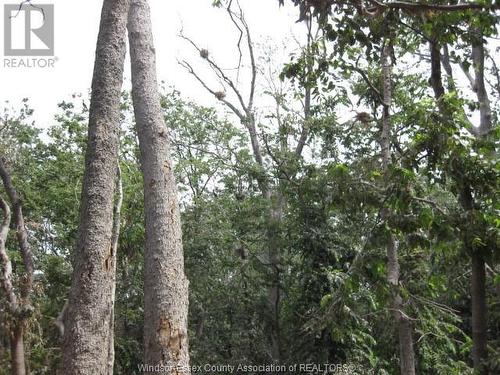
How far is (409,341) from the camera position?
21.9 feet

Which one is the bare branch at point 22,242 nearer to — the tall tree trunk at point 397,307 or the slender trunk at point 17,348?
the slender trunk at point 17,348

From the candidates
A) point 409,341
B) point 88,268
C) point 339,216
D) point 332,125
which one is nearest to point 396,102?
point 332,125

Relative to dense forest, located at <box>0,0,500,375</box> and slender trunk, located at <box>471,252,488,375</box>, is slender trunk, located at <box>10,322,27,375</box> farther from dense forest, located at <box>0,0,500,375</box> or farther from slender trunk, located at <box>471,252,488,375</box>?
slender trunk, located at <box>471,252,488,375</box>

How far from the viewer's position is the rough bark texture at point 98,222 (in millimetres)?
2881

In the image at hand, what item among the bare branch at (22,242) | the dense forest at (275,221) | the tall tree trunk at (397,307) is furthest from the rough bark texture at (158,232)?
the bare branch at (22,242)

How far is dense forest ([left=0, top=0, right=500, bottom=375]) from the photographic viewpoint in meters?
3.54

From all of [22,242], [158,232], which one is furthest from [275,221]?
[158,232]

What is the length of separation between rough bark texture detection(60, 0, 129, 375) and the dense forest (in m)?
0.01

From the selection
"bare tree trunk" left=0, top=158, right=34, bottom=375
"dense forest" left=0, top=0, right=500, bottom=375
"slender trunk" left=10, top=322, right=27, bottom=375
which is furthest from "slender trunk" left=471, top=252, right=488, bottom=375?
"slender trunk" left=10, top=322, right=27, bottom=375

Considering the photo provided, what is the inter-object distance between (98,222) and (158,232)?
73cm

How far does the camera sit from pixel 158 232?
3777 mm

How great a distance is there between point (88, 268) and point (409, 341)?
193 inches

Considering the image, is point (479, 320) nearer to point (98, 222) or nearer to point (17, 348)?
point (98, 222)

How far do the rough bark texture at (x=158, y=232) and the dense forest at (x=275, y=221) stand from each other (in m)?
0.01
